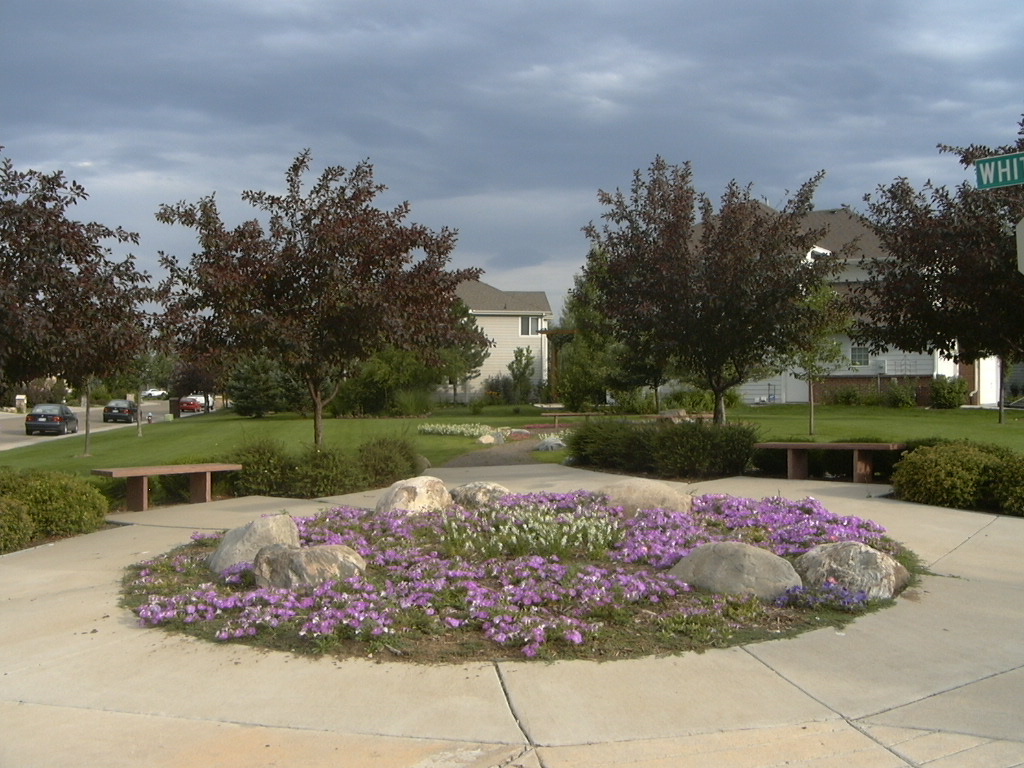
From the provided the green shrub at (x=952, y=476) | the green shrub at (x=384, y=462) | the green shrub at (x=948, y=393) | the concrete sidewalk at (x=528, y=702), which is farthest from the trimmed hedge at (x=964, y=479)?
the green shrub at (x=948, y=393)

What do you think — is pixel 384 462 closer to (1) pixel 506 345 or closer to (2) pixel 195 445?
(2) pixel 195 445

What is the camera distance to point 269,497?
12.7 metres

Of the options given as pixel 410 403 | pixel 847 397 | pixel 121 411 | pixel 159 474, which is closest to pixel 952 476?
pixel 159 474

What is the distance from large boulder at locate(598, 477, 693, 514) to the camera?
32.7 ft

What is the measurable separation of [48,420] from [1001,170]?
41122 mm

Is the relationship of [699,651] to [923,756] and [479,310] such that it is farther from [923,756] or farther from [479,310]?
[479,310]

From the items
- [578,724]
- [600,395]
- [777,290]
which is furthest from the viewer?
[600,395]

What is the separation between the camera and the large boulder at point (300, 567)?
7004 millimetres

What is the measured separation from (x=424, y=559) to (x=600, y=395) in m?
31.0

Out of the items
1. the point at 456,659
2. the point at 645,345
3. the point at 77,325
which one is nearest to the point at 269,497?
the point at 77,325

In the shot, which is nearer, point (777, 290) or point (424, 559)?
point (424, 559)

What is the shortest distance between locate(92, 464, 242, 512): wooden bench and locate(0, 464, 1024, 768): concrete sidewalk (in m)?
4.79

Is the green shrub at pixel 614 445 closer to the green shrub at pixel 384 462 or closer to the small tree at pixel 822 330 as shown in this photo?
the small tree at pixel 822 330

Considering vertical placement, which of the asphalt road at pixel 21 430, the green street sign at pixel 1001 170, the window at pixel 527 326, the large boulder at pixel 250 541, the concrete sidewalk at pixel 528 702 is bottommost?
the asphalt road at pixel 21 430
